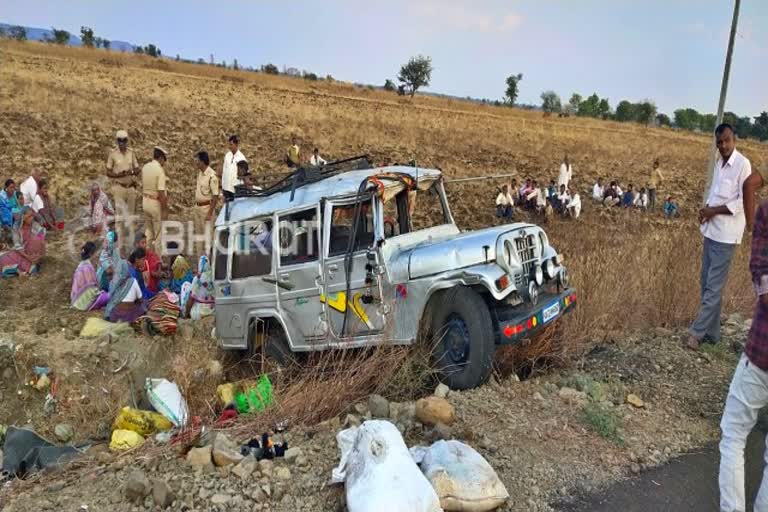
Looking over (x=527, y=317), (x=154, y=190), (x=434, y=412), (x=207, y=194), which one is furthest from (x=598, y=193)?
(x=434, y=412)

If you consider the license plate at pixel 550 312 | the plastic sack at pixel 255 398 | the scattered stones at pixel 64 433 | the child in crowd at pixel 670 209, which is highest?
the license plate at pixel 550 312

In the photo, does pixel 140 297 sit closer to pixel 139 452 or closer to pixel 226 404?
pixel 226 404

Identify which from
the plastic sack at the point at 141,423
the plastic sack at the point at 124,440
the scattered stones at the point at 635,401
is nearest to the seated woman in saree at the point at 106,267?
the plastic sack at the point at 141,423

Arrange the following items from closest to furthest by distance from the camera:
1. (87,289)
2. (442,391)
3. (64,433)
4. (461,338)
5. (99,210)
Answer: (442,391)
(461,338)
(64,433)
(87,289)
(99,210)

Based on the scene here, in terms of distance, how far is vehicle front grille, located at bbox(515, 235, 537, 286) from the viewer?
5324 millimetres

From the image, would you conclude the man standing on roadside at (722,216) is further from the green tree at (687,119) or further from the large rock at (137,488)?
the green tree at (687,119)

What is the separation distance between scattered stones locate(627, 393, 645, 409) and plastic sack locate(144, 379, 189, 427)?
3757 millimetres

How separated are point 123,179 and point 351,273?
6.47 m

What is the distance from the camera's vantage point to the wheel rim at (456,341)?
16.8 ft

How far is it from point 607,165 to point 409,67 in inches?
1704

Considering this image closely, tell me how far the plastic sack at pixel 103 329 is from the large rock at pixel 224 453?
15.9 ft

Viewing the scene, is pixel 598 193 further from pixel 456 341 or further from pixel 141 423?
pixel 141 423

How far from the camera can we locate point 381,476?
3088 millimetres

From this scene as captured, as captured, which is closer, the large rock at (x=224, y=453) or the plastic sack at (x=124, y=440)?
the large rock at (x=224, y=453)
